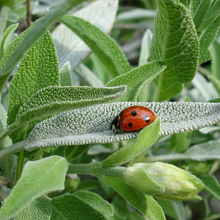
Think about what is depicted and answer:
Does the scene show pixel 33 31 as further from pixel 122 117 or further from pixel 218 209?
pixel 218 209

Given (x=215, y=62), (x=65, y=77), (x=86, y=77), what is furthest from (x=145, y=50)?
(x=65, y=77)

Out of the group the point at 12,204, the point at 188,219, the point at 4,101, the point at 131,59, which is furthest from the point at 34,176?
the point at 131,59

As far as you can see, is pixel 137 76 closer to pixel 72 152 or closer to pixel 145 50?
pixel 72 152

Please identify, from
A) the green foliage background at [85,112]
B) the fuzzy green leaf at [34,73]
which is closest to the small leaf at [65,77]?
the green foliage background at [85,112]

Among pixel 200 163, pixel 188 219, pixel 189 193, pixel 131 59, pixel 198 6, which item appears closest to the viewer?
pixel 189 193

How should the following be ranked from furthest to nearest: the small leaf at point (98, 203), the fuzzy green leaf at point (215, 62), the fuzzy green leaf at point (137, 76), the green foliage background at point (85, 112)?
the fuzzy green leaf at point (215, 62), the small leaf at point (98, 203), the fuzzy green leaf at point (137, 76), the green foliage background at point (85, 112)

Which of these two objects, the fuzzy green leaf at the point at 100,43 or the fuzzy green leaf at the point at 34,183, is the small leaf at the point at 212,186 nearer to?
the fuzzy green leaf at the point at 100,43

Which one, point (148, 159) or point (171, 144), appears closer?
point (148, 159)
